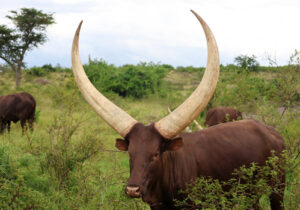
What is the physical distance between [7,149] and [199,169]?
282cm

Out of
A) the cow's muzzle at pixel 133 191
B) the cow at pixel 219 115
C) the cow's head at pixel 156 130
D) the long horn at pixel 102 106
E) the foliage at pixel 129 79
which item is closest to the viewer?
the cow's muzzle at pixel 133 191

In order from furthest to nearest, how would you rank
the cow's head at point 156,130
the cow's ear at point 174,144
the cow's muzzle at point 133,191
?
the cow's ear at point 174,144 < the cow's head at point 156,130 < the cow's muzzle at point 133,191

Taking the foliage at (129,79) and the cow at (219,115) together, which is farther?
the foliage at (129,79)

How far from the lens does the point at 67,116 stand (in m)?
5.25

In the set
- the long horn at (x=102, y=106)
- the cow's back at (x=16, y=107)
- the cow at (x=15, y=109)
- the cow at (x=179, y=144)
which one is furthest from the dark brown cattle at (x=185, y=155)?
the cow's back at (x=16, y=107)

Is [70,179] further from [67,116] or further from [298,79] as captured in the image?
[298,79]

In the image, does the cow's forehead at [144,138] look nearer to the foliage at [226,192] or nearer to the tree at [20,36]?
the foliage at [226,192]

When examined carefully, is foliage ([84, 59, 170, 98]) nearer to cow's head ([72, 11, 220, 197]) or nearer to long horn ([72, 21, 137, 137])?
long horn ([72, 21, 137, 137])

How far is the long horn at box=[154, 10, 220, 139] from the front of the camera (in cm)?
280

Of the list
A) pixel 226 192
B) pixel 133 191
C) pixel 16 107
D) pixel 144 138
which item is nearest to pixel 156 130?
pixel 144 138

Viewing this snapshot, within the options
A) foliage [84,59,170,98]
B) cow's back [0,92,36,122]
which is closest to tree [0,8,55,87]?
foliage [84,59,170,98]

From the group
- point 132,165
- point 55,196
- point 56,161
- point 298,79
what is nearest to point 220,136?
point 132,165

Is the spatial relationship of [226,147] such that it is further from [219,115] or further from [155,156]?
[219,115]

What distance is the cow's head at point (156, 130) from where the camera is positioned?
2732mm
